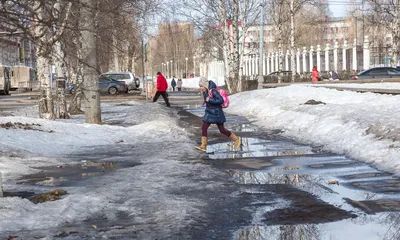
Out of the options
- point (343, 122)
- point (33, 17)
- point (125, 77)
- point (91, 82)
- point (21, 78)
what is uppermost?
point (33, 17)

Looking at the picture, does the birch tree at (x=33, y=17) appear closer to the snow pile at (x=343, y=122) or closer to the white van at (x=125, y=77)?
the snow pile at (x=343, y=122)

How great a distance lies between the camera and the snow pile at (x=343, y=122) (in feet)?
36.8

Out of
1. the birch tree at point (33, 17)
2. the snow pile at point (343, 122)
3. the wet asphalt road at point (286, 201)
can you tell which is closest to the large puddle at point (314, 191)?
the wet asphalt road at point (286, 201)

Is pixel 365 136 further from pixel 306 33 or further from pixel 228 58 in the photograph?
pixel 306 33

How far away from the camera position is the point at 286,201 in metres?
7.64

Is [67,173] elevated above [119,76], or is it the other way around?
[119,76]

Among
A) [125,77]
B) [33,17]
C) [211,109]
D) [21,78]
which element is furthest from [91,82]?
[21,78]

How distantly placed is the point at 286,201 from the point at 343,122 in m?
7.45

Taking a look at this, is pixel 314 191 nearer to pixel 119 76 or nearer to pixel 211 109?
pixel 211 109

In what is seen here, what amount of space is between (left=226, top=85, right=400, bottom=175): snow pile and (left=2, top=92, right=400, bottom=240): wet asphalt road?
0.46 m

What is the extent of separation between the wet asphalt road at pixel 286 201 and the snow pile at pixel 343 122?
1.52 ft

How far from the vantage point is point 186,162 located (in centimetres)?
1126

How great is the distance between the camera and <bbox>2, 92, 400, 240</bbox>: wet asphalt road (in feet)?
20.1

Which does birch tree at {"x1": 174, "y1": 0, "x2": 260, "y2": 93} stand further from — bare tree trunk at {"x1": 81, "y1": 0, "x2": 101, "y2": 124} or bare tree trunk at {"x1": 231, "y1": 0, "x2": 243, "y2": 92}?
bare tree trunk at {"x1": 81, "y1": 0, "x2": 101, "y2": 124}
